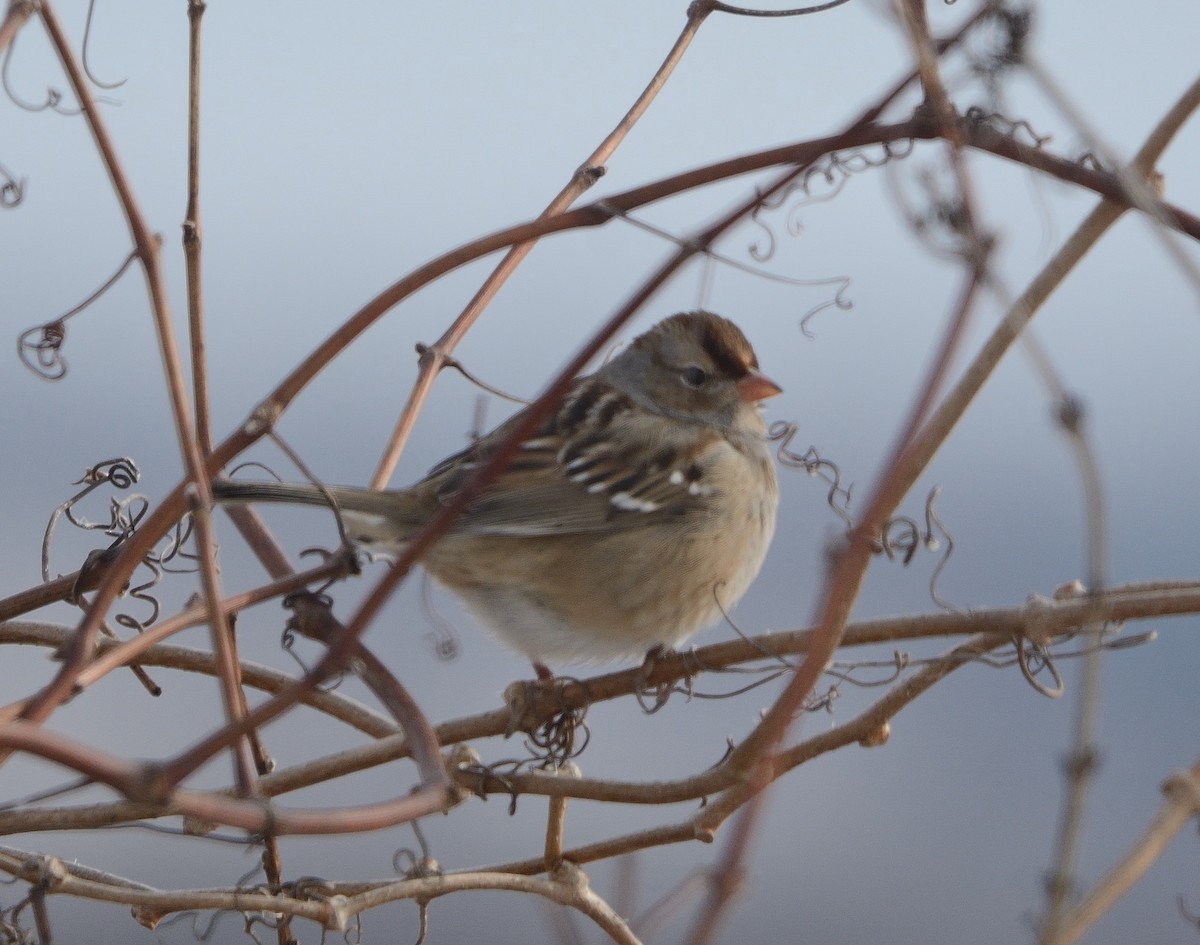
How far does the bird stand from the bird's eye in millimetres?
158

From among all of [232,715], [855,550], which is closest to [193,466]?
[232,715]

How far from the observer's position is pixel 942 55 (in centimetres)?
133

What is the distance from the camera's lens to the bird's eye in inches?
132

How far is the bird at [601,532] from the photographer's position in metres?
2.84

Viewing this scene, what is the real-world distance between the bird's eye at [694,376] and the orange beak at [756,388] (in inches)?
4.0

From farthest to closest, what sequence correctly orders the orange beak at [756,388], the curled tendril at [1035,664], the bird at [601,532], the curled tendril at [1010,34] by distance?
the orange beak at [756,388]
the bird at [601,532]
the curled tendril at [1035,664]
the curled tendril at [1010,34]

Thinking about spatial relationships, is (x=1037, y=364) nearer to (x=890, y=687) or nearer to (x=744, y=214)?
(x=744, y=214)

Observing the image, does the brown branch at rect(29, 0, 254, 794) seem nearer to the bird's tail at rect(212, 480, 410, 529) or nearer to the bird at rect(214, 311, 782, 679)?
the bird's tail at rect(212, 480, 410, 529)

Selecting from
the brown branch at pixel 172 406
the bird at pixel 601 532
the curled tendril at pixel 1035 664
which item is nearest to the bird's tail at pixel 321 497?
the bird at pixel 601 532

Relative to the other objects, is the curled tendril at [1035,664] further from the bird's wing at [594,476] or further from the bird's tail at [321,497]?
the bird's wing at [594,476]

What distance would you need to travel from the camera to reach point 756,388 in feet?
10.7

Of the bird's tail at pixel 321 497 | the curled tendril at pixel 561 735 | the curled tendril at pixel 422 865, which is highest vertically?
the bird's tail at pixel 321 497

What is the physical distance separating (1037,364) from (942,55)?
43 cm

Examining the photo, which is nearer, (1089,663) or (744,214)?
(1089,663)
